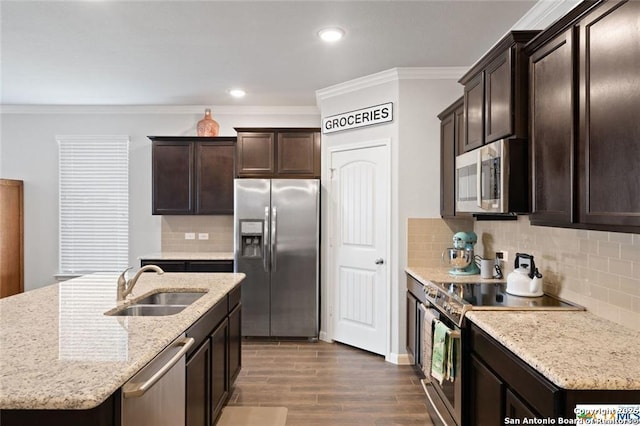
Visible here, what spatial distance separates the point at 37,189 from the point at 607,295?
620cm

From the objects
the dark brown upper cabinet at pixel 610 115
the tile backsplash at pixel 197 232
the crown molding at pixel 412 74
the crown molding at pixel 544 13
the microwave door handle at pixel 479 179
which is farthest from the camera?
the tile backsplash at pixel 197 232

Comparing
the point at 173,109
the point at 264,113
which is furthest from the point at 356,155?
the point at 173,109

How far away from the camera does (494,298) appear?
243cm

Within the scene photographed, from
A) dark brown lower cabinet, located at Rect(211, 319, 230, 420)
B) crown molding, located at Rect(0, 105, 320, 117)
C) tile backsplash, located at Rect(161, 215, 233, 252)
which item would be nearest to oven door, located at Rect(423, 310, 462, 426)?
dark brown lower cabinet, located at Rect(211, 319, 230, 420)

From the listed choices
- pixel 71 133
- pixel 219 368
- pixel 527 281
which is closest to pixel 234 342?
pixel 219 368

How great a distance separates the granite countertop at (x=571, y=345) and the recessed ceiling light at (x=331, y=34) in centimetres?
218

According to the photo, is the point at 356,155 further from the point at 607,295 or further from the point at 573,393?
the point at 573,393

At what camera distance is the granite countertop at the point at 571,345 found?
129 centimetres

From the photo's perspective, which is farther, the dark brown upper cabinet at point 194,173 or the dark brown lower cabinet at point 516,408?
the dark brown upper cabinet at point 194,173

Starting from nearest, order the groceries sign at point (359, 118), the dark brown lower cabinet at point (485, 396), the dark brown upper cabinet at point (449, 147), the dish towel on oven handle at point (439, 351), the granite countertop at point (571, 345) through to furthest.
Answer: the granite countertop at point (571, 345) < the dark brown lower cabinet at point (485, 396) < the dish towel on oven handle at point (439, 351) < the dark brown upper cabinet at point (449, 147) < the groceries sign at point (359, 118)

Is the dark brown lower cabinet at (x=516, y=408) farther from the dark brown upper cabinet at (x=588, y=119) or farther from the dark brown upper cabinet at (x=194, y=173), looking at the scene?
the dark brown upper cabinet at (x=194, y=173)

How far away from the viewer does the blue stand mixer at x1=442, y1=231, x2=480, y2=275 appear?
11.0 ft

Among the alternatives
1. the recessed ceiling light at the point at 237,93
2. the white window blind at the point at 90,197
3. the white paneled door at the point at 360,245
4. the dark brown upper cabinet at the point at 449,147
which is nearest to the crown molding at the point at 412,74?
the dark brown upper cabinet at the point at 449,147

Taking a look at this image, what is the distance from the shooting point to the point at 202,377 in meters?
2.26
